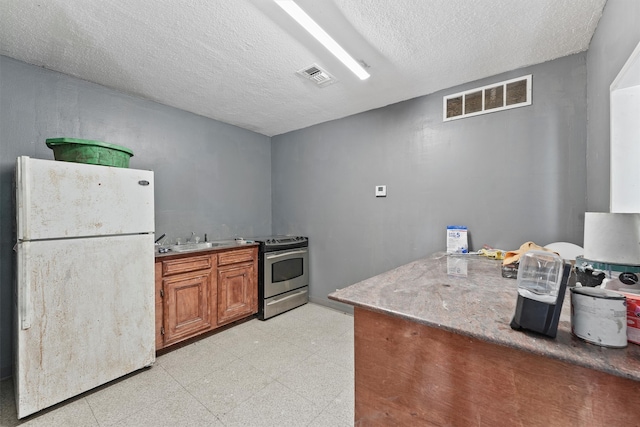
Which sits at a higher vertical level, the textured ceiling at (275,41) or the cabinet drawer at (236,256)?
the textured ceiling at (275,41)

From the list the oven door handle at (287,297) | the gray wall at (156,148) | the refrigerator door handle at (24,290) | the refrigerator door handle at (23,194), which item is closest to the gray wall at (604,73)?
the oven door handle at (287,297)

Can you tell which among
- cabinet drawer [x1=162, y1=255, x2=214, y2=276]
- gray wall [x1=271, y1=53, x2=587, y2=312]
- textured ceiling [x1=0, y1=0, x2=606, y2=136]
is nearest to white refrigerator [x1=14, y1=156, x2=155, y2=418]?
cabinet drawer [x1=162, y1=255, x2=214, y2=276]

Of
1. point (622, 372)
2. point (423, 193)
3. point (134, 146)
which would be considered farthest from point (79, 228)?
point (423, 193)

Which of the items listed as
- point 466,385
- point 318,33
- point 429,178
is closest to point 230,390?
point 466,385

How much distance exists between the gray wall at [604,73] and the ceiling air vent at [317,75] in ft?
6.04

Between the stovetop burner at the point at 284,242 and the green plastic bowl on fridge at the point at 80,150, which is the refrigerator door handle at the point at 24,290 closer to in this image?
the green plastic bowl on fridge at the point at 80,150

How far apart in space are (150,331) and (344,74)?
9.27 ft

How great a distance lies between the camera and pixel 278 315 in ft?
10.9

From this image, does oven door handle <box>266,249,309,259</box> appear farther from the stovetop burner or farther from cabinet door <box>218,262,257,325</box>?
cabinet door <box>218,262,257,325</box>

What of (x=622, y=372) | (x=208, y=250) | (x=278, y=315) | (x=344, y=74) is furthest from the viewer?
(x=278, y=315)

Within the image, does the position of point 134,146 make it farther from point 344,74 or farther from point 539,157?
point 539,157

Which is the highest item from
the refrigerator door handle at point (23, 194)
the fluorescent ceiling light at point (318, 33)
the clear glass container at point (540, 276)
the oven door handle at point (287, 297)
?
the fluorescent ceiling light at point (318, 33)

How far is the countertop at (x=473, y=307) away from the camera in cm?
69

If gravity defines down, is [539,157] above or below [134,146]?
below
